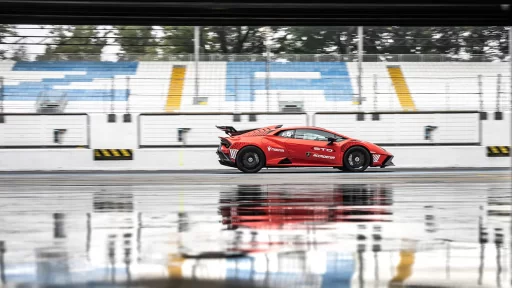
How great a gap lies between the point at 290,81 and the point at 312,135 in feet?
34.2

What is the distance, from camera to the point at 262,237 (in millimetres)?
7793

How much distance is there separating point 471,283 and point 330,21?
7437mm

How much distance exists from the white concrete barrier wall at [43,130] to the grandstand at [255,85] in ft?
8.81

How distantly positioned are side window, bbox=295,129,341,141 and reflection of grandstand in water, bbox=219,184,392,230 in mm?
5527

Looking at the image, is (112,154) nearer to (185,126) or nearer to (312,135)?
(185,126)

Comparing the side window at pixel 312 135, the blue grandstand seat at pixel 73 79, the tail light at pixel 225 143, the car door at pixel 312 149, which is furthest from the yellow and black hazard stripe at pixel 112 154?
the side window at pixel 312 135

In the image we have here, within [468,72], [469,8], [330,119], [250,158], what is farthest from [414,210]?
[468,72]

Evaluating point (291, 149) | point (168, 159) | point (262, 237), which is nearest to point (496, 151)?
point (291, 149)

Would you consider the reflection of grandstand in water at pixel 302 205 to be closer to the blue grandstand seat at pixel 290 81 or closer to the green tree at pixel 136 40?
the blue grandstand seat at pixel 290 81

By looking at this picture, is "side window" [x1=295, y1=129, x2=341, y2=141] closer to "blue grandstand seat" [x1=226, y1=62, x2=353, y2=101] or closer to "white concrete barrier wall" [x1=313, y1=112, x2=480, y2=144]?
"white concrete barrier wall" [x1=313, y1=112, x2=480, y2=144]

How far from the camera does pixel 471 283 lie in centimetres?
562

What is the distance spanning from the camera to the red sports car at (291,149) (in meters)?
20.4

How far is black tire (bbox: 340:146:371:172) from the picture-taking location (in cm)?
2061

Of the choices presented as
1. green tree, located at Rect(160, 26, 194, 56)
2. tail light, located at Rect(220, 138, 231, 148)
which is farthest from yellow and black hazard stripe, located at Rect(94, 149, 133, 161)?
green tree, located at Rect(160, 26, 194, 56)
